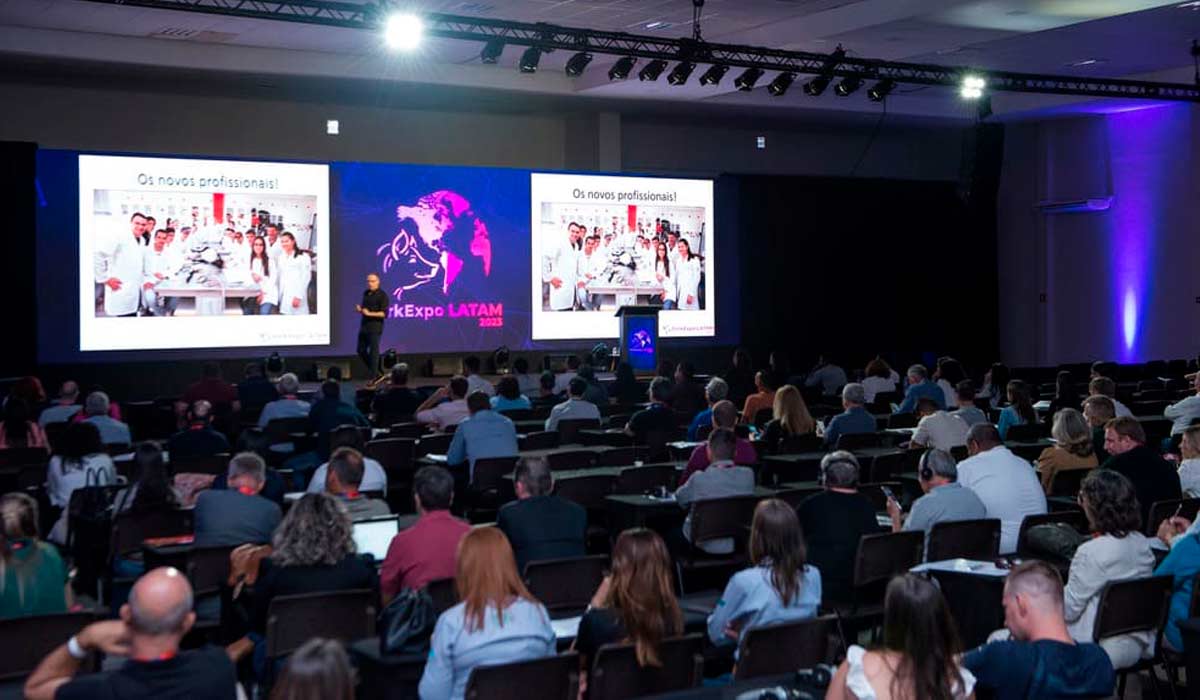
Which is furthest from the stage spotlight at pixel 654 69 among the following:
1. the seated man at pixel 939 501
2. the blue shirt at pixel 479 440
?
the seated man at pixel 939 501

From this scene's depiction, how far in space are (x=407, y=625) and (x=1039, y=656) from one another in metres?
2.01

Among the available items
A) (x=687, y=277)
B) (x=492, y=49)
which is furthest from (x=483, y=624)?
(x=687, y=277)

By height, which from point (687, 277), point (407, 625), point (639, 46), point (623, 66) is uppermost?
point (639, 46)

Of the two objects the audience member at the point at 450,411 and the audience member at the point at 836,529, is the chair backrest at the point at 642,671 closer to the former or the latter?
Result: the audience member at the point at 836,529

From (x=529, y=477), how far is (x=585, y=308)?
1411cm

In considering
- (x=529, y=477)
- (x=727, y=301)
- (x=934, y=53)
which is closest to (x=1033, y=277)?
(x=727, y=301)

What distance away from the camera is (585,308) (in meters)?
20.8

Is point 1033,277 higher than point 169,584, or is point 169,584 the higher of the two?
point 1033,277

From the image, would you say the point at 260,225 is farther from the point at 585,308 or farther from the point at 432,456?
the point at 432,456

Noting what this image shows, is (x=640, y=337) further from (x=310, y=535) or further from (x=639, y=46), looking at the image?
(x=310, y=535)

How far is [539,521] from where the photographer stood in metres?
6.60

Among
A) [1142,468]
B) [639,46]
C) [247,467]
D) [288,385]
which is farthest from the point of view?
[639,46]

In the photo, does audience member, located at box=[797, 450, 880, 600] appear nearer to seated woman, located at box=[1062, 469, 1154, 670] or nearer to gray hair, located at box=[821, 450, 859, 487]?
gray hair, located at box=[821, 450, 859, 487]

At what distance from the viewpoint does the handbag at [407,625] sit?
15.4ft
